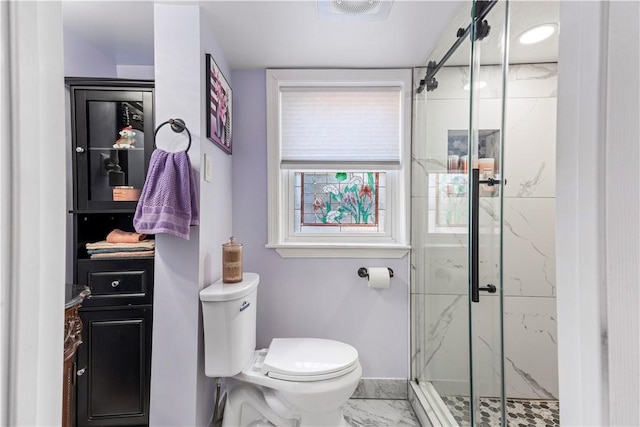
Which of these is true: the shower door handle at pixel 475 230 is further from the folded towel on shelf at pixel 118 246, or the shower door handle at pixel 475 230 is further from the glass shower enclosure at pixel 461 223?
the folded towel on shelf at pixel 118 246

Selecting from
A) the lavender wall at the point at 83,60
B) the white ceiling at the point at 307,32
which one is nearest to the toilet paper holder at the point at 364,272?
the white ceiling at the point at 307,32

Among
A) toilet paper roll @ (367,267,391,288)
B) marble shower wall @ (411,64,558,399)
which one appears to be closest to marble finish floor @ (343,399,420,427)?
marble shower wall @ (411,64,558,399)

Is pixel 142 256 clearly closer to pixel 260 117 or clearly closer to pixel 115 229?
pixel 115 229

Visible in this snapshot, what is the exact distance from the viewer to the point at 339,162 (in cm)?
188

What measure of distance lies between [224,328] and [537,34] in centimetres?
207

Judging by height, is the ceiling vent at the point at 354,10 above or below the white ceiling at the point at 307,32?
below

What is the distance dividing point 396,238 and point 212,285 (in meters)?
1.19

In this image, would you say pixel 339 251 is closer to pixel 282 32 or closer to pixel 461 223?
pixel 461 223

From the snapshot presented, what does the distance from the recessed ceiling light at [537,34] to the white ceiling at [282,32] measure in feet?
1.29

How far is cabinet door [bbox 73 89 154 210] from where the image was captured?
1.39m

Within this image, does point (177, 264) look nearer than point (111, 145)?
Yes

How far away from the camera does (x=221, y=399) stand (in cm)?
165

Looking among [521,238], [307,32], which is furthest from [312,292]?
[307,32]

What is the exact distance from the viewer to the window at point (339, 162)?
183cm
